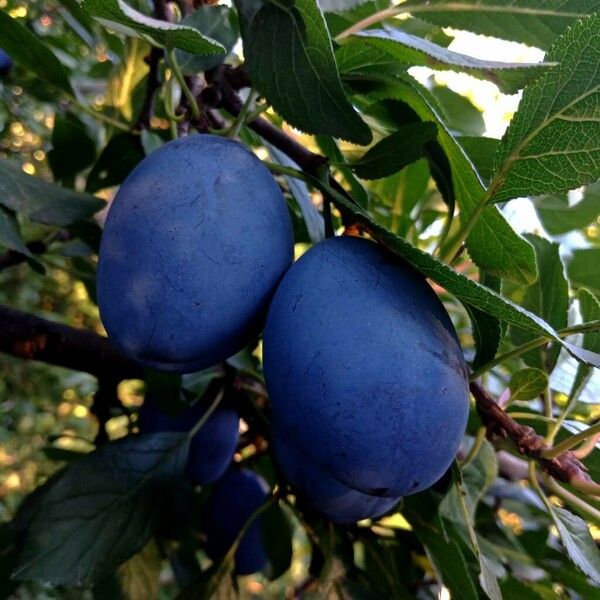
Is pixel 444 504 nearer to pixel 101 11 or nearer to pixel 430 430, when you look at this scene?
pixel 430 430

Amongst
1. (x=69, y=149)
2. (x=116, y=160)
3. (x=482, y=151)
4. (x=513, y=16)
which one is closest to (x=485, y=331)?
(x=482, y=151)

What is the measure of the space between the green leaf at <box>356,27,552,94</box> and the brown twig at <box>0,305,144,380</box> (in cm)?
45

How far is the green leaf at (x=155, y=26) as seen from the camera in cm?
39

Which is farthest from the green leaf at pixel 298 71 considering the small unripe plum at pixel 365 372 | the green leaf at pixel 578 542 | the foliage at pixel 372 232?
the green leaf at pixel 578 542

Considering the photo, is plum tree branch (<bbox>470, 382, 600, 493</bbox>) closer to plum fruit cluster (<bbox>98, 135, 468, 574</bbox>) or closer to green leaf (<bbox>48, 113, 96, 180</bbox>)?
plum fruit cluster (<bbox>98, 135, 468, 574</bbox>)

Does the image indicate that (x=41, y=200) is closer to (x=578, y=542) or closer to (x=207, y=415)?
(x=207, y=415)

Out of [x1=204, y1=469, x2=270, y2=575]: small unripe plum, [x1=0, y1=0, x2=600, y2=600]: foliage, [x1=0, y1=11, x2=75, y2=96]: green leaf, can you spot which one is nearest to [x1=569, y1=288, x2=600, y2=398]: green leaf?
[x1=0, y1=0, x2=600, y2=600]: foliage

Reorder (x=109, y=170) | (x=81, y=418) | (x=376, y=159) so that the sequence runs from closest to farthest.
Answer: (x=376, y=159) → (x=109, y=170) → (x=81, y=418)

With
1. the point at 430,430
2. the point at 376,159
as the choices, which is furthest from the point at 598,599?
the point at 376,159

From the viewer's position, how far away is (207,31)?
0.56 meters

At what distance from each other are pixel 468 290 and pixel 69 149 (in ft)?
2.18

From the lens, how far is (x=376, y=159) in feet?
1.73

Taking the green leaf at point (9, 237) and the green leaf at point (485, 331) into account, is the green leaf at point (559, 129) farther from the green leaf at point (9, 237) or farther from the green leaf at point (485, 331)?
the green leaf at point (9, 237)

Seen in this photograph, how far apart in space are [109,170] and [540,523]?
2.40 feet
